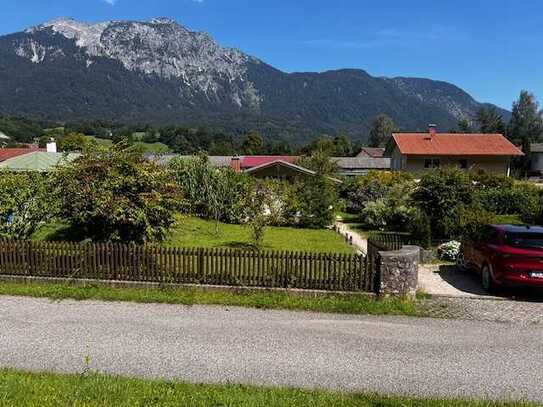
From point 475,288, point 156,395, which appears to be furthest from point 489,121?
point 156,395

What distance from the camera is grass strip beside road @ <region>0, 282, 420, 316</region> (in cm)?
987

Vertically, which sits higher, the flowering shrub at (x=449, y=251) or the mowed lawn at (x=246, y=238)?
the flowering shrub at (x=449, y=251)

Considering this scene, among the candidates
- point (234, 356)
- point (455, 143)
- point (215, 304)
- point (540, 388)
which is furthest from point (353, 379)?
point (455, 143)

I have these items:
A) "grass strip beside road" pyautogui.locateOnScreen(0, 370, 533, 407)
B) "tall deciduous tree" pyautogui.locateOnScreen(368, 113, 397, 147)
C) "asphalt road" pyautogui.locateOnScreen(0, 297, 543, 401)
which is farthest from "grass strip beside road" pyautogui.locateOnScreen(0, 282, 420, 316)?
"tall deciduous tree" pyautogui.locateOnScreen(368, 113, 397, 147)

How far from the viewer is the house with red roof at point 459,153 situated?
54188 mm

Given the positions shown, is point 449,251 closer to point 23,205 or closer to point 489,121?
point 23,205

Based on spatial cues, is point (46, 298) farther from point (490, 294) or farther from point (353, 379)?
point (490, 294)

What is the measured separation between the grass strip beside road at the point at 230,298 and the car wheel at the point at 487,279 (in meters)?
2.46

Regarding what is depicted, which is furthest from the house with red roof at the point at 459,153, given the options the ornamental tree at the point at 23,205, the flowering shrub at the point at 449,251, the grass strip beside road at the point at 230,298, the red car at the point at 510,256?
the grass strip beside road at the point at 230,298

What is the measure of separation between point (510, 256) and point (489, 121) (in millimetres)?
85680

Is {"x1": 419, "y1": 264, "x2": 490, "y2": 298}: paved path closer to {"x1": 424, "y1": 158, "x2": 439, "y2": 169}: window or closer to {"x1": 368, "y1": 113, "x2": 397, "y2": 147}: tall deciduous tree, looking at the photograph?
{"x1": 424, "y1": 158, "x2": 439, "y2": 169}: window

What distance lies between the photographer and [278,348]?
7.74 metres

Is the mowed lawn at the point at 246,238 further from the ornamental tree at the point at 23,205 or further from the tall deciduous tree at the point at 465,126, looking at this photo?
the tall deciduous tree at the point at 465,126

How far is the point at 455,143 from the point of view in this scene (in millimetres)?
56531
